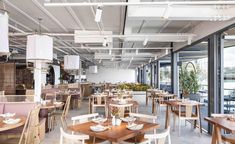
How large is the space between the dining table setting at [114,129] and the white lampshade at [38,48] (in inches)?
113

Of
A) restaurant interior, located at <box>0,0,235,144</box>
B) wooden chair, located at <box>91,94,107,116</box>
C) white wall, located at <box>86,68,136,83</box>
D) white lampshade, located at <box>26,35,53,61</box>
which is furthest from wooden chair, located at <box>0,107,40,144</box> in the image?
white wall, located at <box>86,68,136,83</box>

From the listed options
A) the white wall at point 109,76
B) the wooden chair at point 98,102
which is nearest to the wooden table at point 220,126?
the wooden chair at point 98,102

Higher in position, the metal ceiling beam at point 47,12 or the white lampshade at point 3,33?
the metal ceiling beam at point 47,12

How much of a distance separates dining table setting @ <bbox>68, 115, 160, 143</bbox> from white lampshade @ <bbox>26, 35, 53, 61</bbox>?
288cm

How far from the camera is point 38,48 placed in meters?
5.59

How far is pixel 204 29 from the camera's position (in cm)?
640

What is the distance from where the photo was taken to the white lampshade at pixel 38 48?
5590 mm

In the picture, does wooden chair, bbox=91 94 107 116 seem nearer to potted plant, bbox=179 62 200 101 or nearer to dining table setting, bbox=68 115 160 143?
potted plant, bbox=179 62 200 101

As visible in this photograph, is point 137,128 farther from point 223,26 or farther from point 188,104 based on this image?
point 223,26

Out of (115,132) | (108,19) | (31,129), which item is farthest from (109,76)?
(115,132)

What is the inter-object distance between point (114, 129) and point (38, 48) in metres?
3.45

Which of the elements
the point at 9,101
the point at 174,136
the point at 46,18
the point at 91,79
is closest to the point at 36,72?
the point at 9,101

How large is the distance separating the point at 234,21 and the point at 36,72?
5.06 meters

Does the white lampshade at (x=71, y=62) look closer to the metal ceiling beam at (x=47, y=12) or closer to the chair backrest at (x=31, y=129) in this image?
the metal ceiling beam at (x=47, y=12)
